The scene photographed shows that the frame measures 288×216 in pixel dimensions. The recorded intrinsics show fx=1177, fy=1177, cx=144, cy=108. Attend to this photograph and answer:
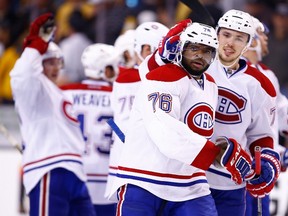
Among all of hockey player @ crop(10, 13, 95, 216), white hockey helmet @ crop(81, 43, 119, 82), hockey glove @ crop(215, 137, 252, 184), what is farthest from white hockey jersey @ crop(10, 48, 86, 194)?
hockey glove @ crop(215, 137, 252, 184)

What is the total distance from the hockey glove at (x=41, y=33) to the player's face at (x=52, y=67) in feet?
0.89

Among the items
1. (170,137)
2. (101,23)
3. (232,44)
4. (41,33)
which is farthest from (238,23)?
(101,23)

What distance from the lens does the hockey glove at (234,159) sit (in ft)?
18.2

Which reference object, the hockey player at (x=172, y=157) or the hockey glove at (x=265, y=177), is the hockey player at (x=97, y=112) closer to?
the hockey glove at (x=265, y=177)

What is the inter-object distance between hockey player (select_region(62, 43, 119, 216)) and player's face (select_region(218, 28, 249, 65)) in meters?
1.46

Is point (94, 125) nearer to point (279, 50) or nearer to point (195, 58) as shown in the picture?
point (195, 58)

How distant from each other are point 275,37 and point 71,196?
327 cm

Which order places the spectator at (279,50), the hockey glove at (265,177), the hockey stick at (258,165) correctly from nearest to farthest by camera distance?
the hockey stick at (258,165)
the hockey glove at (265,177)
the spectator at (279,50)

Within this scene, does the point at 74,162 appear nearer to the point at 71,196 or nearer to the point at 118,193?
the point at 71,196

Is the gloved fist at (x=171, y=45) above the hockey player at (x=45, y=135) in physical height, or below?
above

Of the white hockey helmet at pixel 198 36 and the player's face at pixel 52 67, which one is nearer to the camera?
the white hockey helmet at pixel 198 36

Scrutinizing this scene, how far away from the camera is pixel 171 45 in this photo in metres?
5.69

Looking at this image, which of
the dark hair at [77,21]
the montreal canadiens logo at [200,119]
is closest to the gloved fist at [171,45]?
the montreal canadiens logo at [200,119]

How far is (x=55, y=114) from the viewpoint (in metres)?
7.04
